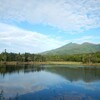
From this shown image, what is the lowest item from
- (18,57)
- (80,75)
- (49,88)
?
(49,88)

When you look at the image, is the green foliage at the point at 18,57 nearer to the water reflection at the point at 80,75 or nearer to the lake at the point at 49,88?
the water reflection at the point at 80,75

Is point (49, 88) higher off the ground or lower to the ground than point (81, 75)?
lower

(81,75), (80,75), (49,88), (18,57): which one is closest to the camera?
(49,88)

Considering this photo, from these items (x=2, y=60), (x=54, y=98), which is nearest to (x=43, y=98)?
(x=54, y=98)

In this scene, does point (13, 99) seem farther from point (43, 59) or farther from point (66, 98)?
point (43, 59)

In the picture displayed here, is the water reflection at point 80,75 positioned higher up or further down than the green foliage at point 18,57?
further down

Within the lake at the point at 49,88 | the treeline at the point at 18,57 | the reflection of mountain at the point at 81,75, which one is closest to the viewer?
the lake at the point at 49,88

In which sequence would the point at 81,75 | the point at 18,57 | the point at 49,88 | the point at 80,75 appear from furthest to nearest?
the point at 18,57 → the point at 80,75 → the point at 81,75 → the point at 49,88

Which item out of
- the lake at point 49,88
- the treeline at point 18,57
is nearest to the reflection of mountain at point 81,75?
the lake at point 49,88

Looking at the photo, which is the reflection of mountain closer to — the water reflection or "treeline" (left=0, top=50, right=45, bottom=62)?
the water reflection

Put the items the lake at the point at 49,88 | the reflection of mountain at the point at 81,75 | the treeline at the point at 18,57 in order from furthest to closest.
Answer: the treeline at the point at 18,57
the reflection of mountain at the point at 81,75
the lake at the point at 49,88

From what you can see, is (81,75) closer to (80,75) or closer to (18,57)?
(80,75)

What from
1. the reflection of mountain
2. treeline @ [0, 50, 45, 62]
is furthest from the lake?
treeline @ [0, 50, 45, 62]

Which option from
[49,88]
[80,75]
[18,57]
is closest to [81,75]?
[80,75]
